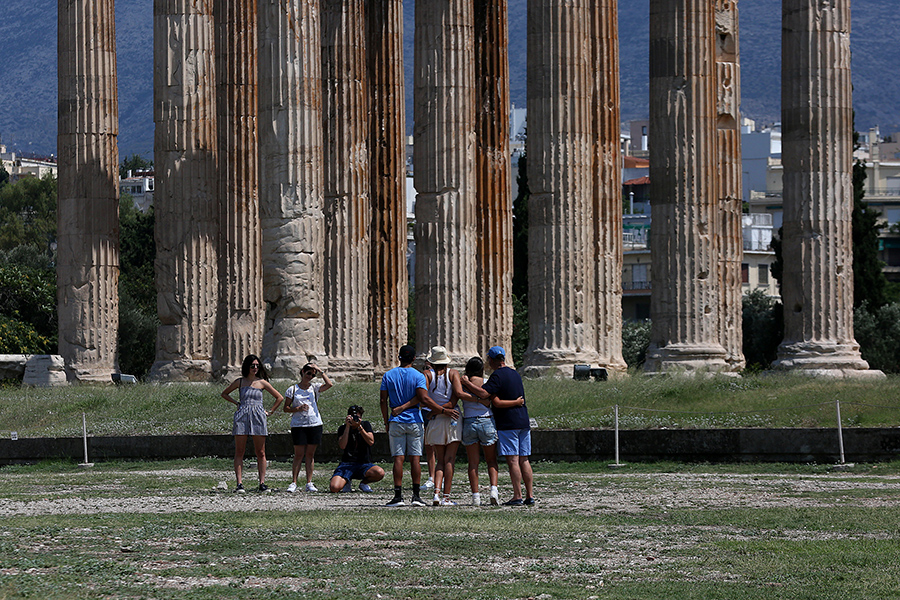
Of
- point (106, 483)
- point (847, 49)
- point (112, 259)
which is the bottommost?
point (106, 483)

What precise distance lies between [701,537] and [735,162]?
26.1 meters

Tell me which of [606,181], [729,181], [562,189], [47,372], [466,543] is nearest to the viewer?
[466,543]

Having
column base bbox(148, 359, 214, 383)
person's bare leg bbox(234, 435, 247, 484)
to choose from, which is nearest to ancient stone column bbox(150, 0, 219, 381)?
column base bbox(148, 359, 214, 383)

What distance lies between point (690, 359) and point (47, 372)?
50.1 feet

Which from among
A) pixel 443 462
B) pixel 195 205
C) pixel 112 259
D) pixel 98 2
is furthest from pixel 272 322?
pixel 443 462

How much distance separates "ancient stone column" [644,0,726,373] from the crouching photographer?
17840 millimetres

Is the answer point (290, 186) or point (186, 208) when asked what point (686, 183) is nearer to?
point (290, 186)

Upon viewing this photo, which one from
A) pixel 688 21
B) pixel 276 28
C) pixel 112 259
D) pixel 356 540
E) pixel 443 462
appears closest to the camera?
pixel 356 540

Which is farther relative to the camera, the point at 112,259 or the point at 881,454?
the point at 112,259

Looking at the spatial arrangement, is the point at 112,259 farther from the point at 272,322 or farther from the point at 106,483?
the point at 106,483

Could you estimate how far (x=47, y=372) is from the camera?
42.3 meters

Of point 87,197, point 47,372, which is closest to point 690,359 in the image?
point 87,197

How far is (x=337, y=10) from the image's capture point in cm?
4081

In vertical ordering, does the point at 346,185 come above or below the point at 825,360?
above
